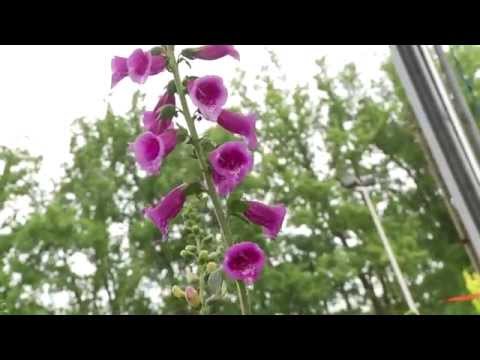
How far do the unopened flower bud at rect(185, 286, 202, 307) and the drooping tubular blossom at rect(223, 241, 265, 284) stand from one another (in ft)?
0.16

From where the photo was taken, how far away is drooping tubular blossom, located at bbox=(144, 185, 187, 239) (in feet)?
1.50

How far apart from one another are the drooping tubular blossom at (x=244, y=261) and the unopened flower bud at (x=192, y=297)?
0.16 feet

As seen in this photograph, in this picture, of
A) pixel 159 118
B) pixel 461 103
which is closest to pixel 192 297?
pixel 159 118

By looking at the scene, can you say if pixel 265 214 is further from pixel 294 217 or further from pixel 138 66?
pixel 294 217

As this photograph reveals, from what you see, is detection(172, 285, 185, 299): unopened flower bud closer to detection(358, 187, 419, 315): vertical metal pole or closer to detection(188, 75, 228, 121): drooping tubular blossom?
detection(188, 75, 228, 121): drooping tubular blossom

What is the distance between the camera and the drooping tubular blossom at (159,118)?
0.48 metres

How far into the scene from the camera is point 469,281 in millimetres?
1371

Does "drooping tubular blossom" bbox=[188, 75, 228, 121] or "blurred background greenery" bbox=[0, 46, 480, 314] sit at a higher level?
"blurred background greenery" bbox=[0, 46, 480, 314]

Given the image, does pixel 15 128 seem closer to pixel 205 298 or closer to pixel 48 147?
pixel 48 147

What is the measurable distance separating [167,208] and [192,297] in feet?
0.22

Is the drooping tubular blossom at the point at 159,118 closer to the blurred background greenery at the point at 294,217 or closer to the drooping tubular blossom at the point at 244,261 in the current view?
the drooping tubular blossom at the point at 244,261

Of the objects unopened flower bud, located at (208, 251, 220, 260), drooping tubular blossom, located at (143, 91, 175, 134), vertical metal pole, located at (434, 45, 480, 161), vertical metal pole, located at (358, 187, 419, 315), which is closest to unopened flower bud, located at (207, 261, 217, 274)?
unopened flower bud, located at (208, 251, 220, 260)

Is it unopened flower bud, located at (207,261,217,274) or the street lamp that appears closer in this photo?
unopened flower bud, located at (207,261,217,274)
